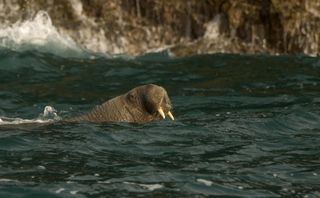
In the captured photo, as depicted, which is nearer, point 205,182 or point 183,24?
point 205,182

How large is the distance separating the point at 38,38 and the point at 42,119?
669 centimetres

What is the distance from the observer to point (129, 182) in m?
8.74

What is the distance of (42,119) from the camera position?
1326cm

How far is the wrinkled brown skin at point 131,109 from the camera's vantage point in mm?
11836

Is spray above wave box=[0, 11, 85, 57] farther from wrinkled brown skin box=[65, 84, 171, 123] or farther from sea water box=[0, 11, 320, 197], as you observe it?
wrinkled brown skin box=[65, 84, 171, 123]

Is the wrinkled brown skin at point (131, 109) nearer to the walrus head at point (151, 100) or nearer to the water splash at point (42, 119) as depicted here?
the walrus head at point (151, 100)

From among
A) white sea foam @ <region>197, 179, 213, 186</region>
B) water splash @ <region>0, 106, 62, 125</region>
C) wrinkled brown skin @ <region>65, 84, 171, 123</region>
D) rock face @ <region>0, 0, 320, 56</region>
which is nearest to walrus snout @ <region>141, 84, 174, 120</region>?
wrinkled brown skin @ <region>65, 84, 171, 123</region>

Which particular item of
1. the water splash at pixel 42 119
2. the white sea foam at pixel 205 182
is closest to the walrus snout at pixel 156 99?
the water splash at pixel 42 119

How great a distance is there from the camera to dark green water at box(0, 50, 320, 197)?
8.77 m

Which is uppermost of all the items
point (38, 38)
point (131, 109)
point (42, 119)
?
point (38, 38)

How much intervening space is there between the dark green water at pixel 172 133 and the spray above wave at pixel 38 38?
662 mm

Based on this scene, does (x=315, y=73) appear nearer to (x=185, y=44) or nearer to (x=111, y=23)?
(x=185, y=44)

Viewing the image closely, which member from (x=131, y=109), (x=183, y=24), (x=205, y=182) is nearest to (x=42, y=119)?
(x=131, y=109)

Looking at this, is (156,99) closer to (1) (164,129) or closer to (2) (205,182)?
(1) (164,129)
